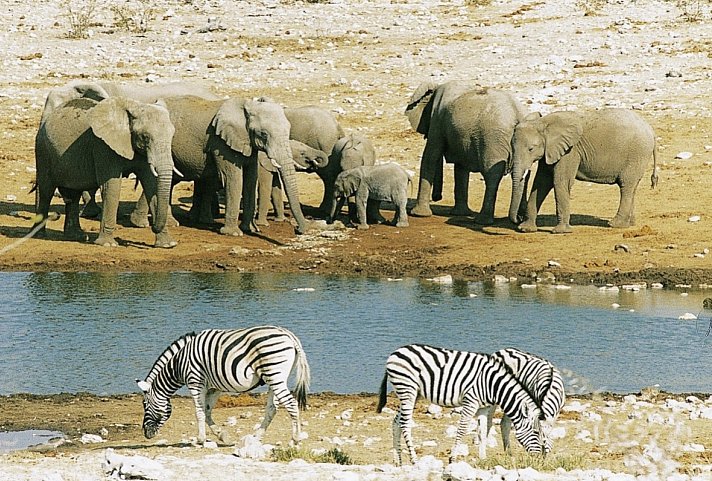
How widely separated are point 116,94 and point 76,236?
285cm

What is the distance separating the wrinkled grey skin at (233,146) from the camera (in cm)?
1880

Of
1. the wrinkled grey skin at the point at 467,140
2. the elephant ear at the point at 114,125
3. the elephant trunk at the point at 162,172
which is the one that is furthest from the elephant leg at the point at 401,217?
the elephant ear at the point at 114,125

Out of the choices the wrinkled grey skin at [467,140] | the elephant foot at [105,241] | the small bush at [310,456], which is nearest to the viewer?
the small bush at [310,456]

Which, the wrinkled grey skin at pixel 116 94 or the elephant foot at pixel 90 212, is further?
the elephant foot at pixel 90 212

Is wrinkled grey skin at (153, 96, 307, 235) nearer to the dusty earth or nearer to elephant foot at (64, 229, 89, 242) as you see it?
the dusty earth

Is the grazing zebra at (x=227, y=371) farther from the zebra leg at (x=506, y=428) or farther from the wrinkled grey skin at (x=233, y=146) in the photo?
the wrinkled grey skin at (x=233, y=146)

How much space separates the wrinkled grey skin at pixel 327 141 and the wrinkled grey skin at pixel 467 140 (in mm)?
1200

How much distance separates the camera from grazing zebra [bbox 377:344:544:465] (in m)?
9.08

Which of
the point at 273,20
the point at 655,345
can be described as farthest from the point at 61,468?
the point at 273,20

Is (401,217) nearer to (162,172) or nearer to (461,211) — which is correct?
(461,211)

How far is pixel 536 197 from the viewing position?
1947cm

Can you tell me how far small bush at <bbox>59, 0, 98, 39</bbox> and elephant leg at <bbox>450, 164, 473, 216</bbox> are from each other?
1532 centimetres

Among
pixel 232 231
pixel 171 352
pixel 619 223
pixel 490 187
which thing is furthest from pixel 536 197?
pixel 171 352

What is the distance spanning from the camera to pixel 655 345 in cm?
1352
